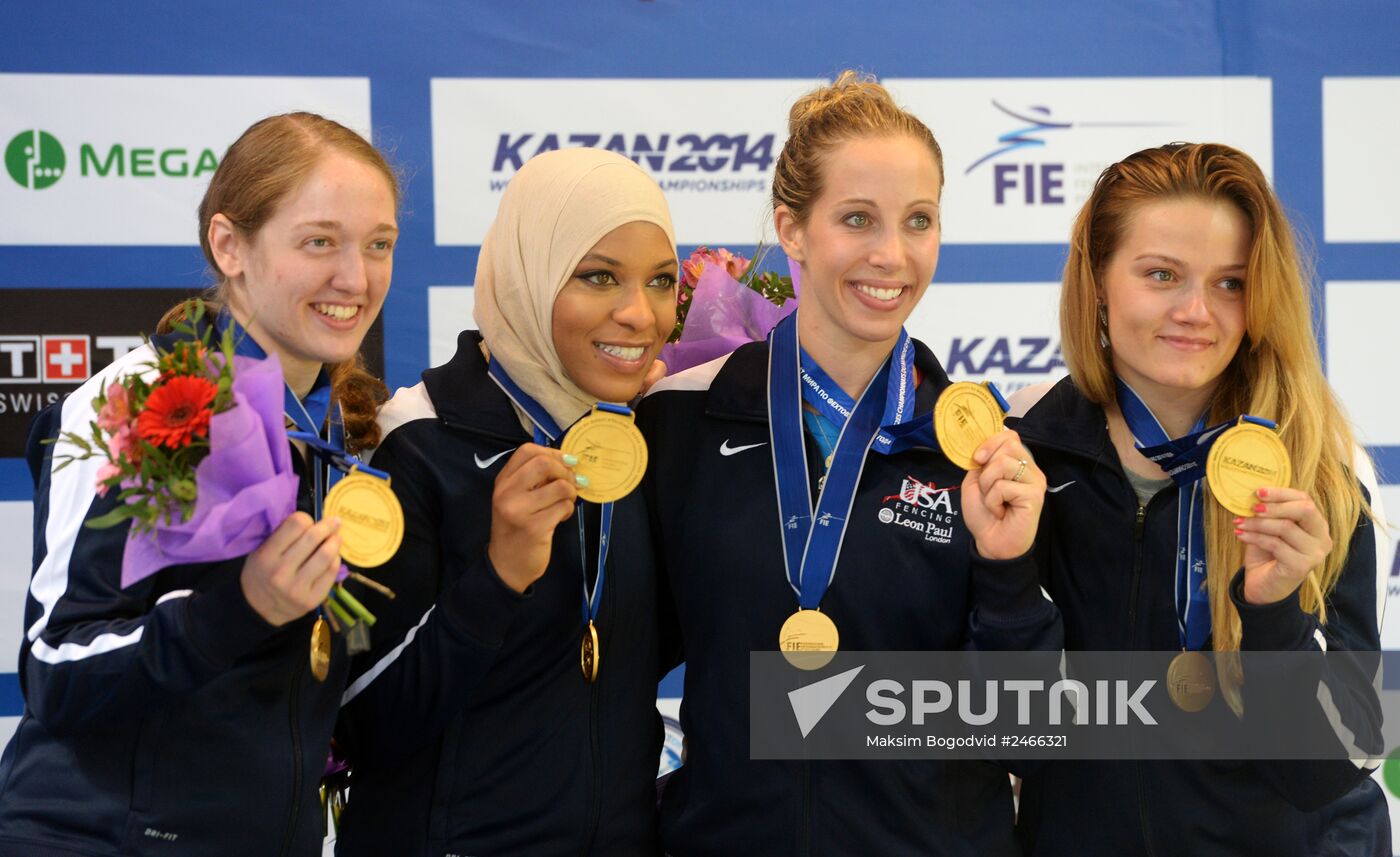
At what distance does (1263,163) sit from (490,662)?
10.3 ft

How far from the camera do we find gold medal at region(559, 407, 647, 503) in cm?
191

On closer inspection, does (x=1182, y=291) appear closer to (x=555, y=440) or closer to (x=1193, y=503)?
(x=1193, y=503)

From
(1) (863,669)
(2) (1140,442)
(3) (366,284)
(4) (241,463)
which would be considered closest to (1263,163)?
(2) (1140,442)

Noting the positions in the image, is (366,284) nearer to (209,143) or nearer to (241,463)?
(241,463)

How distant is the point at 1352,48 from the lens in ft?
13.2

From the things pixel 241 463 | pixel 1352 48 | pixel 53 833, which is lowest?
pixel 53 833

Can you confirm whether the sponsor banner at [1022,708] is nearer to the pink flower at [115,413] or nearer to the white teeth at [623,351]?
the white teeth at [623,351]

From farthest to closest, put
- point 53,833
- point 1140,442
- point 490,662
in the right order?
point 1140,442
point 490,662
point 53,833

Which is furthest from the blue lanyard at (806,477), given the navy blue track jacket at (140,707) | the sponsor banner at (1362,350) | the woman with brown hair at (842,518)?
the sponsor banner at (1362,350)

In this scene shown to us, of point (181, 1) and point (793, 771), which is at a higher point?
point (181, 1)

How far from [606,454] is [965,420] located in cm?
53

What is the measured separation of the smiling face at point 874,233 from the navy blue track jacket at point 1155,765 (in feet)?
1.12

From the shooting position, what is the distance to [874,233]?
2086 millimetres

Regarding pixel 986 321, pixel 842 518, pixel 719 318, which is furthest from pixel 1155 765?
pixel 986 321
